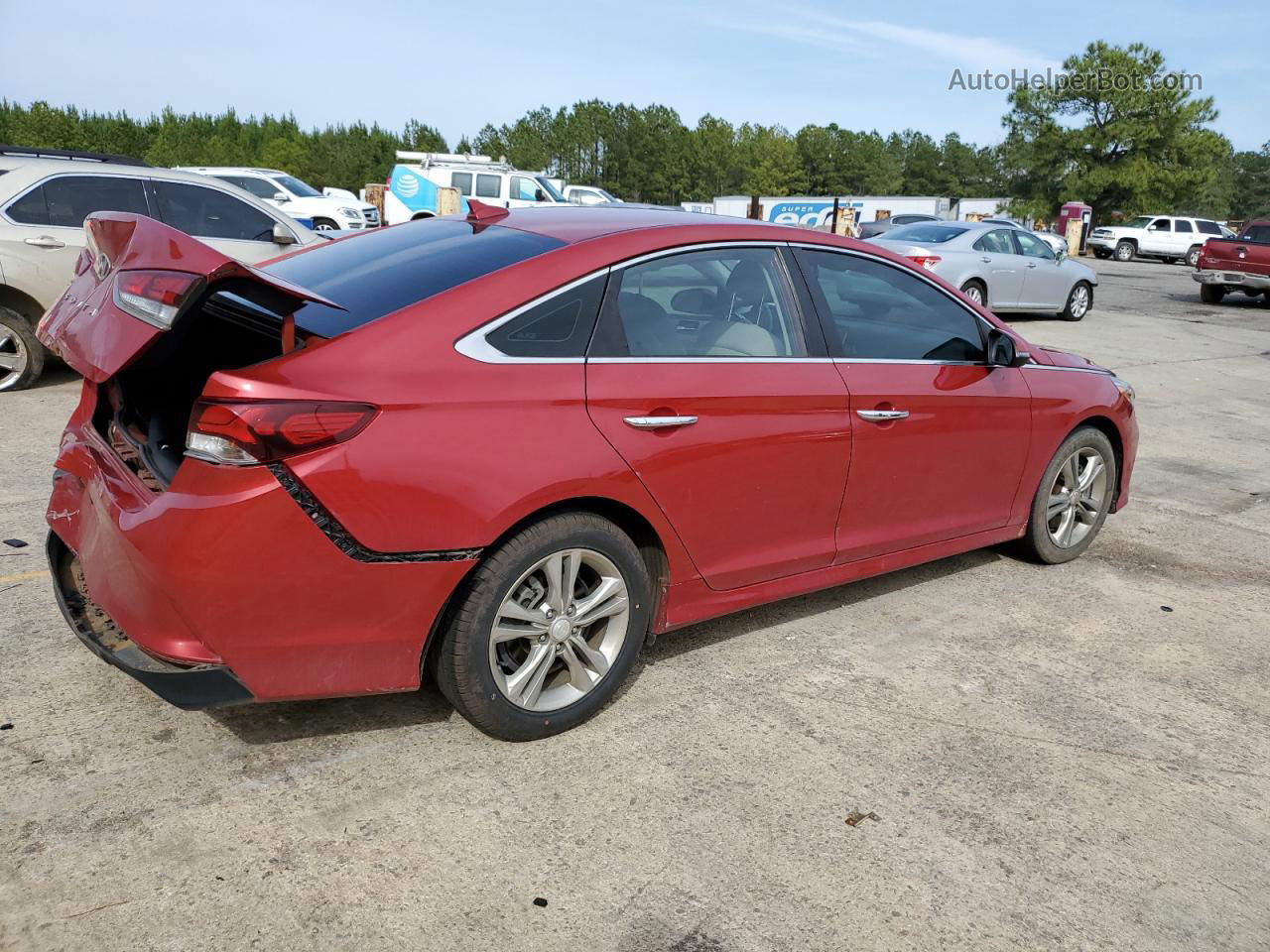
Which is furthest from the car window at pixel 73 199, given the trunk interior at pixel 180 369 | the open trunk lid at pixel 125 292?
the open trunk lid at pixel 125 292

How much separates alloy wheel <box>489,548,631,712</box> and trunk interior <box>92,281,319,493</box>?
3.18 feet

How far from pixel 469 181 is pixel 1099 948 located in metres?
27.4

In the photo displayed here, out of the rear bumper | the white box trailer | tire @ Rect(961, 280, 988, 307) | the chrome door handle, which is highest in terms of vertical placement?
the white box trailer

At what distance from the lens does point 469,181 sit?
27656 millimetres

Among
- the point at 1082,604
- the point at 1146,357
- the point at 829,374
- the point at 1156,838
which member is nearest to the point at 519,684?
the point at 829,374

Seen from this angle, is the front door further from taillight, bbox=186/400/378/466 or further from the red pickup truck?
the red pickup truck

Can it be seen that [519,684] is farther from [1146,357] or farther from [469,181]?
[469,181]

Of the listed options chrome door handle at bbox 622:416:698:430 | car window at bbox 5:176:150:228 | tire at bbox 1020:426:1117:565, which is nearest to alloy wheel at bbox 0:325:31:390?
car window at bbox 5:176:150:228

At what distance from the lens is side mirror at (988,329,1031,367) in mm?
4371

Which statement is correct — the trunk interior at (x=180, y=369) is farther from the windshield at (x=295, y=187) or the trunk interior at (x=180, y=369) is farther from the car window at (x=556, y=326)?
the windshield at (x=295, y=187)

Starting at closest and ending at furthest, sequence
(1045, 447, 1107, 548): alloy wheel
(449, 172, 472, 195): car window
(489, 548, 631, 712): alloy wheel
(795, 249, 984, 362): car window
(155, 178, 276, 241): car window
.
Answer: (489, 548, 631, 712): alloy wheel → (795, 249, 984, 362): car window → (1045, 447, 1107, 548): alloy wheel → (155, 178, 276, 241): car window → (449, 172, 472, 195): car window

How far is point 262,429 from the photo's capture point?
8.31ft

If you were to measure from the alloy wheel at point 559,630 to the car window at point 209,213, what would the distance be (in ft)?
21.7

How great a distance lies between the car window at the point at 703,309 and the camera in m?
3.24
